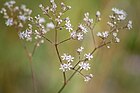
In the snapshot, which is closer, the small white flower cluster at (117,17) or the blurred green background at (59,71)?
the small white flower cluster at (117,17)

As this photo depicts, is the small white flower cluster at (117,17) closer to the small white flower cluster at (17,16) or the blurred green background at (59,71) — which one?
the small white flower cluster at (17,16)

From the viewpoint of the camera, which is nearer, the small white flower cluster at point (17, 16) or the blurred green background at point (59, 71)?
the small white flower cluster at point (17, 16)

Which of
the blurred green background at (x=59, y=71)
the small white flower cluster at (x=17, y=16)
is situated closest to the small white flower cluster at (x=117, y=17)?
the small white flower cluster at (x=17, y=16)

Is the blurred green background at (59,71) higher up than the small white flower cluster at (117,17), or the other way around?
the blurred green background at (59,71)

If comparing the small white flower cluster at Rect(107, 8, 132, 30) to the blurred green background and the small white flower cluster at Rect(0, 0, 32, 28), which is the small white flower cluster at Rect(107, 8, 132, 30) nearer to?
the small white flower cluster at Rect(0, 0, 32, 28)

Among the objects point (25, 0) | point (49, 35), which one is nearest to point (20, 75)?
point (49, 35)

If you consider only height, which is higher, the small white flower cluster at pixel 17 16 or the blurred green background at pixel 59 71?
the blurred green background at pixel 59 71

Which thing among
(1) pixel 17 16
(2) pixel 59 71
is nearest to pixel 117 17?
(1) pixel 17 16

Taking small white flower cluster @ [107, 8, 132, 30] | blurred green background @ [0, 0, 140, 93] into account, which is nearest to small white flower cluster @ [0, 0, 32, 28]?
small white flower cluster @ [107, 8, 132, 30]
